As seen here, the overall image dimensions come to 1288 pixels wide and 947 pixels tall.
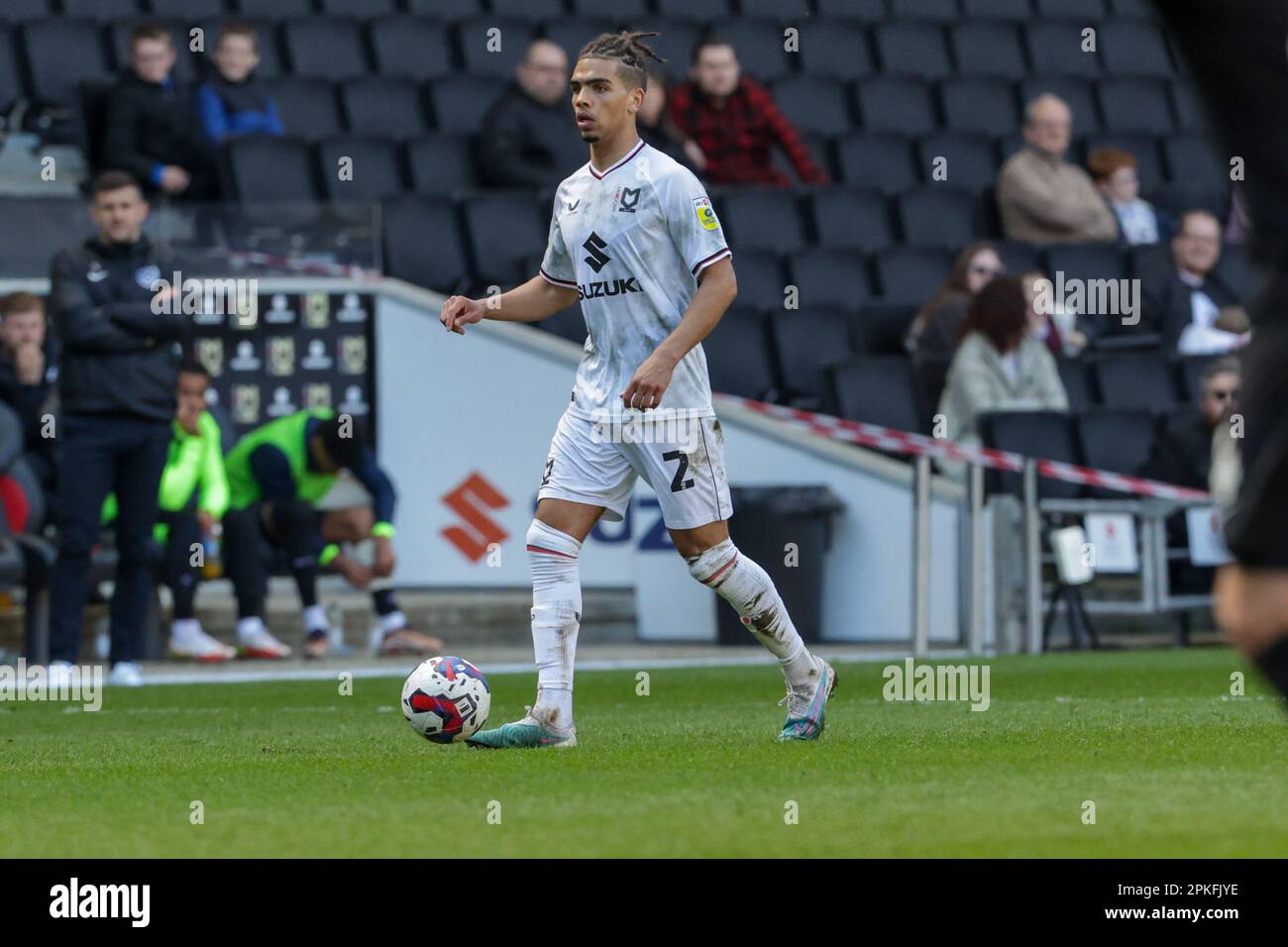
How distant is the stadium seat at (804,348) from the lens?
14.4 meters

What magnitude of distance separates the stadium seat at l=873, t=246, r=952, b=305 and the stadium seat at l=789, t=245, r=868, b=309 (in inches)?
5.0

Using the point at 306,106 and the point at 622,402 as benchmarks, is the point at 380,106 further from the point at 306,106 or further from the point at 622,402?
the point at 622,402

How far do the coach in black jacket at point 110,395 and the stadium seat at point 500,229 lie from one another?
3607 millimetres

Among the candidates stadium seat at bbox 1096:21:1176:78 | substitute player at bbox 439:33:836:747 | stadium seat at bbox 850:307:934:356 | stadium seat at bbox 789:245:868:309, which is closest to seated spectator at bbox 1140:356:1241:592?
stadium seat at bbox 850:307:934:356

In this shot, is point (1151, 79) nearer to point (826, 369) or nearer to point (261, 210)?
point (826, 369)

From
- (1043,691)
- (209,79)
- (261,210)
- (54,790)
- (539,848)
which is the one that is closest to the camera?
(539,848)

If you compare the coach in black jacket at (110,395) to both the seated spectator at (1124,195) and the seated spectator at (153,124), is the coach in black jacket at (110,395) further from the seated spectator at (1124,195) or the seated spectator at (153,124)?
the seated spectator at (1124,195)

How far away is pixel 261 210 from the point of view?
13562 millimetres

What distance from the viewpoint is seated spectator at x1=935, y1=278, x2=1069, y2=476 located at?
1345 centimetres

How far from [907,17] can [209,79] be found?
6748mm

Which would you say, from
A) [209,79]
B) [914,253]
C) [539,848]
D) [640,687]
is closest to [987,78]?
[914,253]

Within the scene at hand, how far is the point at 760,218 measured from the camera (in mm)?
15516

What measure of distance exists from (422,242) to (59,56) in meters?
2.88

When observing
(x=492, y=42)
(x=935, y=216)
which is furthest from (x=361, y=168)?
(x=935, y=216)
